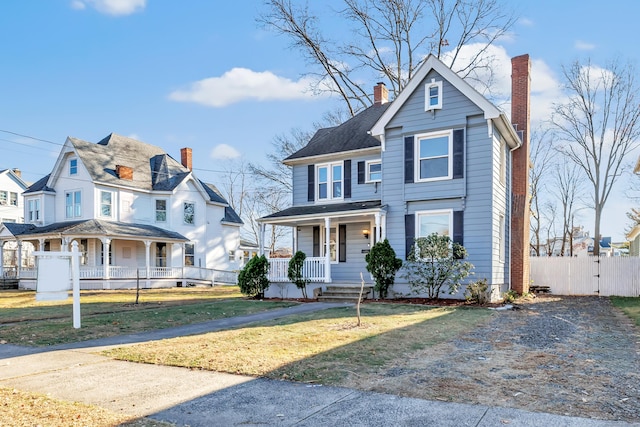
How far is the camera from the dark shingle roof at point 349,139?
18188 millimetres

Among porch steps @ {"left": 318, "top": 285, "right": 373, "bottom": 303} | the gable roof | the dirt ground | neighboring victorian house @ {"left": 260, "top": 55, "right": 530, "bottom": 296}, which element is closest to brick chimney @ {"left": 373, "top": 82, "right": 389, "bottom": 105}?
neighboring victorian house @ {"left": 260, "top": 55, "right": 530, "bottom": 296}

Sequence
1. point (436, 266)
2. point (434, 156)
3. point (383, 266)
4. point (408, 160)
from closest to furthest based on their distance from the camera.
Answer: point (436, 266), point (383, 266), point (434, 156), point (408, 160)

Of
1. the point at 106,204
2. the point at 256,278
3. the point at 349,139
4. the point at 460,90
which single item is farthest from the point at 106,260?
the point at 460,90

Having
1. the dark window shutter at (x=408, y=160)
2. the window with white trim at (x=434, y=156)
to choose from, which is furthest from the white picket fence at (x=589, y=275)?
the dark window shutter at (x=408, y=160)

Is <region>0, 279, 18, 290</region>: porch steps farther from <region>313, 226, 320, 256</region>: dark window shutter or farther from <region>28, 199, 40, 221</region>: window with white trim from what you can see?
<region>313, 226, 320, 256</region>: dark window shutter

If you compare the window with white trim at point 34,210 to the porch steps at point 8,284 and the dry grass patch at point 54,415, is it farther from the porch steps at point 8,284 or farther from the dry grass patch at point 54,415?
the dry grass patch at point 54,415

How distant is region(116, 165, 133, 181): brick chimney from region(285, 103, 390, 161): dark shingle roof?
43.8 feet

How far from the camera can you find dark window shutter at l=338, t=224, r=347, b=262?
59.4 feet

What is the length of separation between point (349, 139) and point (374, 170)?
1968mm

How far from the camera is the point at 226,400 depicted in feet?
15.1

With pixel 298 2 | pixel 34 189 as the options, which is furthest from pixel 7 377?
pixel 34 189

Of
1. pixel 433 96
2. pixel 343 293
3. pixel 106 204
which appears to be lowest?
pixel 343 293

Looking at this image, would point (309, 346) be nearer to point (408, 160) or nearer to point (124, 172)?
point (408, 160)

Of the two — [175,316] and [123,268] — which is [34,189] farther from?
[175,316]
